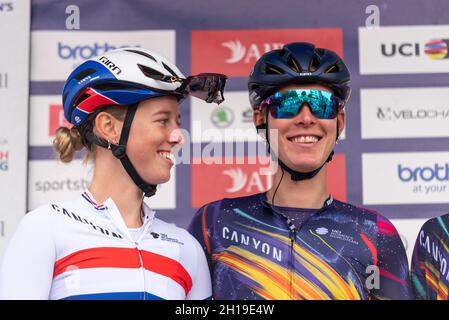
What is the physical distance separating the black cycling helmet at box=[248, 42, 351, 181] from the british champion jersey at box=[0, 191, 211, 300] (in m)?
0.64

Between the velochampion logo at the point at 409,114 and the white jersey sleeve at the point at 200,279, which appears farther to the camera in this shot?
the velochampion logo at the point at 409,114

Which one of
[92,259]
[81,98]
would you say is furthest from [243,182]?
[92,259]

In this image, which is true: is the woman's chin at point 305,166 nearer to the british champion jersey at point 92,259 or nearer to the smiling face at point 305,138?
the smiling face at point 305,138

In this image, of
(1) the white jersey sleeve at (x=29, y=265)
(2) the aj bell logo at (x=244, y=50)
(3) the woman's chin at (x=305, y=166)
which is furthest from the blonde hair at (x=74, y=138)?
(2) the aj bell logo at (x=244, y=50)

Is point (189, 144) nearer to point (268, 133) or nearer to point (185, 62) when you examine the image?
point (185, 62)

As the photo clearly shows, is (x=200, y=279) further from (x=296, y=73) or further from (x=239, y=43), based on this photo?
(x=239, y=43)

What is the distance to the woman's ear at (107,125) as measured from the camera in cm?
266

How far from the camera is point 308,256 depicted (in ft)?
8.93

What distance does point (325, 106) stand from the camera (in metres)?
2.82
